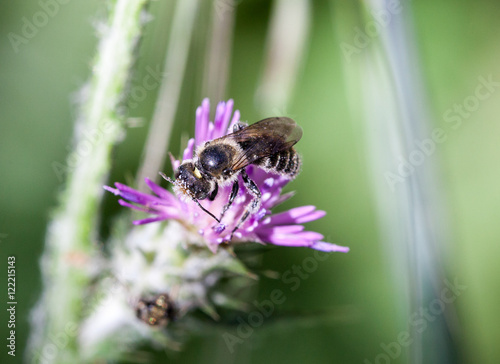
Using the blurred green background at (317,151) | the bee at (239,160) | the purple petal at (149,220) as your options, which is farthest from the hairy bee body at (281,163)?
the blurred green background at (317,151)

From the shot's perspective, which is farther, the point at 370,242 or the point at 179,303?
the point at 370,242

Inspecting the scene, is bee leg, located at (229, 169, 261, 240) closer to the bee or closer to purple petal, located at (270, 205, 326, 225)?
the bee

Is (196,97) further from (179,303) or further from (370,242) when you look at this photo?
(370,242)

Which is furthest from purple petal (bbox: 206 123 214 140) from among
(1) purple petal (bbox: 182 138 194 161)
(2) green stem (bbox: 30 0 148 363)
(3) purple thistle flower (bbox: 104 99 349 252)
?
(2) green stem (bbox: 30 0 148 363)

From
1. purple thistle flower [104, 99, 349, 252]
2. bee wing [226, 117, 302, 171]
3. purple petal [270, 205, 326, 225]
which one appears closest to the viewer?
purple thistle flower [104, 99, 349, 252]

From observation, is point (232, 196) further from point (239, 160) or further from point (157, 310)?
point (157, 310)

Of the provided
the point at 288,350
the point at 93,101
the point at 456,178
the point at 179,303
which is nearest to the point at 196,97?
the point at 93,101
